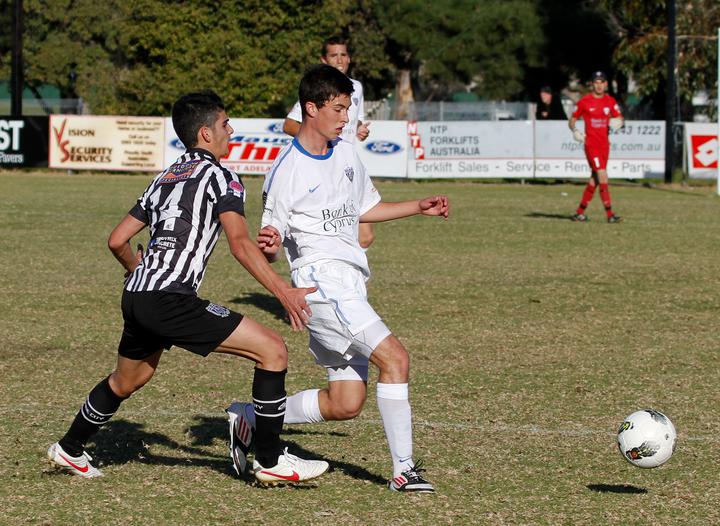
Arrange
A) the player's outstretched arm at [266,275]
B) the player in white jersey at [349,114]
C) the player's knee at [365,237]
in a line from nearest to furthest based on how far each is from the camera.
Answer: the player's outstretched arm at [266,275], the player in white jersey at [349,114], the player's knee at [365,237]

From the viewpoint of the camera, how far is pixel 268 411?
5621 millimetres

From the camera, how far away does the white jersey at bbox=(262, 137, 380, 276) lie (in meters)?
5.85

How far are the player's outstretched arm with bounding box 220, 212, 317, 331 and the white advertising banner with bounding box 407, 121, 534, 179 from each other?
23.9 meters

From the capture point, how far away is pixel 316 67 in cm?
596

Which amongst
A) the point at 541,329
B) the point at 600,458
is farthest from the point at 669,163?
the point at 600,458

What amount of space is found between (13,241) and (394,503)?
1143 centimetres

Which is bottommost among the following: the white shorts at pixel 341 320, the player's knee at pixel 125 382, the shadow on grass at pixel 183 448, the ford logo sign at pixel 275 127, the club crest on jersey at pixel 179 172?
the shadow on grass at pixel 183 448

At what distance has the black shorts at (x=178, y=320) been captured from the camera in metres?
5.44

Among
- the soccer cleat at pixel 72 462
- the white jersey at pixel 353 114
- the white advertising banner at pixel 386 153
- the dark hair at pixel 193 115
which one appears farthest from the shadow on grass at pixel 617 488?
the white advertising banner at pixel 386 153

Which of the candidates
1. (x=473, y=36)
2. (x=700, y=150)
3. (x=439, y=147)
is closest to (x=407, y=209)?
(x=439, y=147)

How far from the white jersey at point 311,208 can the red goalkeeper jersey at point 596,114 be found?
13796mm

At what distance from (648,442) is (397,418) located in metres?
1.23

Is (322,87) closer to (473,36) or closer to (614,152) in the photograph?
(614,152)

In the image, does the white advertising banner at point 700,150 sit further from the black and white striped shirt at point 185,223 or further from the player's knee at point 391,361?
the black and white striped shirt at point 185,223
